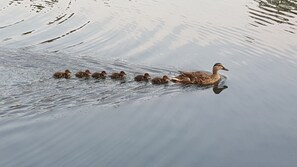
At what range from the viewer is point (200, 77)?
1098 centimetres

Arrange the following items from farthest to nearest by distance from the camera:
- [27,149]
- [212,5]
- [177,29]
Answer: [212,5] → [177,29] → [27,149]

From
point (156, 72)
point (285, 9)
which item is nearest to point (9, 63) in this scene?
point (156, 72)

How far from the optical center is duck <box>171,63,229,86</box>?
10.8m

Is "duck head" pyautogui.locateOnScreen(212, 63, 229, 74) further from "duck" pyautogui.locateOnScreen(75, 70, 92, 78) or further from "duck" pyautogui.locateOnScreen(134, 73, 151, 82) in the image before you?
"duck" pyautogui.locateOnScreen(75, 70, 92, 78)

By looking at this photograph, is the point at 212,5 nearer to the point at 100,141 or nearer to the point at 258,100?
the point at 258,100

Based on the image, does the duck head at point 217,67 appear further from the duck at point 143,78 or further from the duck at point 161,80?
A: the duck at point 143,78

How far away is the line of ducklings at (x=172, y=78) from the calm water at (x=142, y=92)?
0.54 ft

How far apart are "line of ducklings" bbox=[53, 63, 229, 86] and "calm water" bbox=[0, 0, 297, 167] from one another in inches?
6.5

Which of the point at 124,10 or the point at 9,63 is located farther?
the point at 124,10

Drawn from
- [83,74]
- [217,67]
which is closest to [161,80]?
[217,67]

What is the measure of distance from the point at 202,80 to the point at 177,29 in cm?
481

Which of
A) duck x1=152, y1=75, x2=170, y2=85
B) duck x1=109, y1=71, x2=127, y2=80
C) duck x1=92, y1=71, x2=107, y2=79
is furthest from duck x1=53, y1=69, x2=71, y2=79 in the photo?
duck x1=152, y1=75, x2=170, y2=85

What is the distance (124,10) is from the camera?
17.6 m

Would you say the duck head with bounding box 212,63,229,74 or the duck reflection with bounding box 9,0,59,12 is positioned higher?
the duck head with bounding box 212,63,229,74
